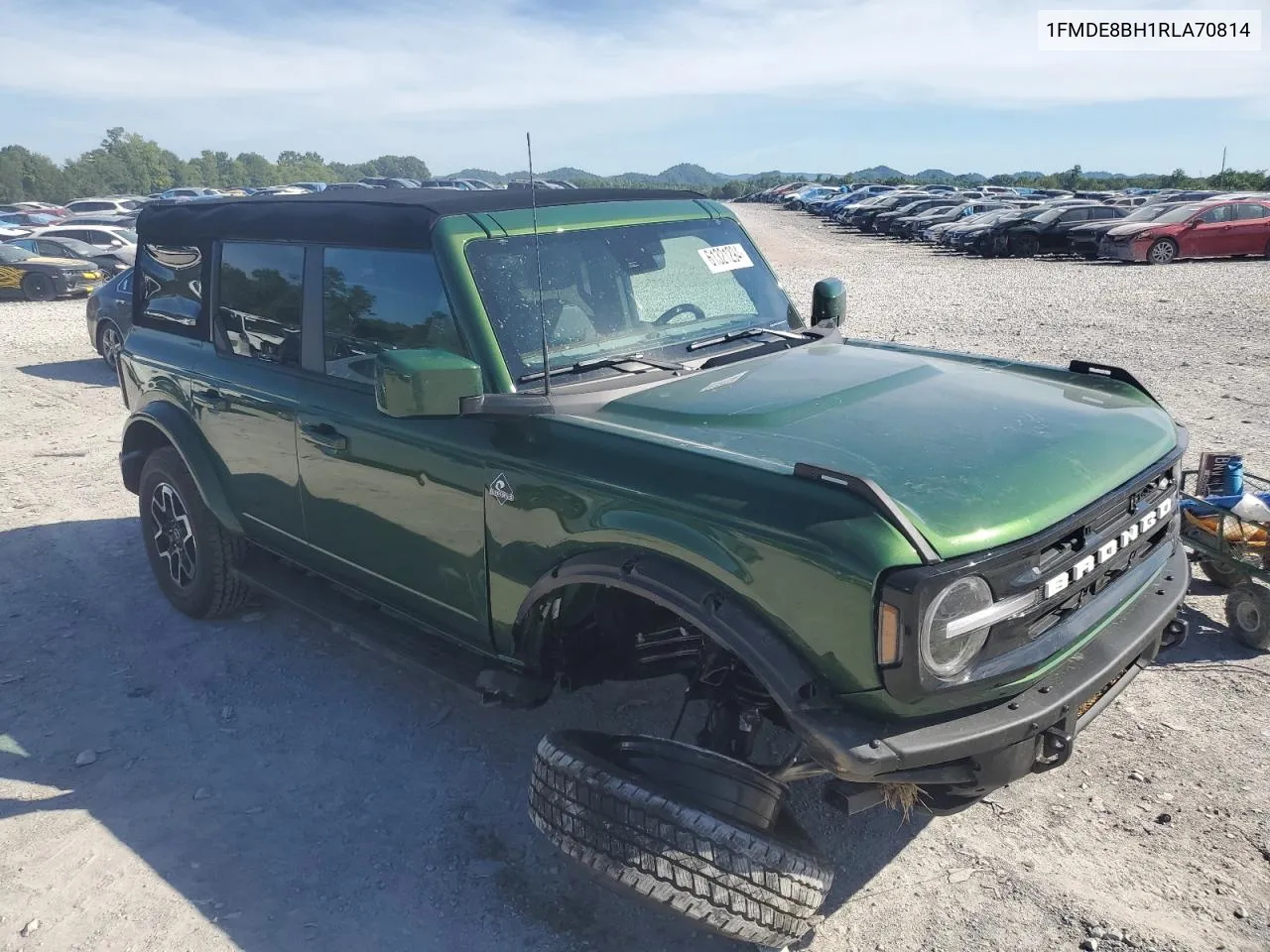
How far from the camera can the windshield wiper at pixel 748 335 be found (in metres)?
3.98

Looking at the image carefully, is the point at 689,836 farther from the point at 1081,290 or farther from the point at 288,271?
the point at 1081,290

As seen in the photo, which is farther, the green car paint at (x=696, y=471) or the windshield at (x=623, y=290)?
the windshield at (x=623, y=290)

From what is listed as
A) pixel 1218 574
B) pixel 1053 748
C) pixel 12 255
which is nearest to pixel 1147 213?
pixel 1218 574

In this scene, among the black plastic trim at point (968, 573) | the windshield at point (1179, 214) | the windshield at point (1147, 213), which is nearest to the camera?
the black plastic trim at point (968, 573)

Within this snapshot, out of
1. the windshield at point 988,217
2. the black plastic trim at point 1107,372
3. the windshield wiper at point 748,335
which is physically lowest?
the black plastic trim at point 1107,372

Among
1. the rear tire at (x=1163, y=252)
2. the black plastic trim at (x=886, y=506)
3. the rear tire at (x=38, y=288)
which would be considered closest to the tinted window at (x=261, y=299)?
the black plastic trim at (x=886, y=506)

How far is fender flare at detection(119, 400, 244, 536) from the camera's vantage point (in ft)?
15.9

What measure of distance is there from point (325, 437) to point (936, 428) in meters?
2.34

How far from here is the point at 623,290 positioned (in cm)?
393

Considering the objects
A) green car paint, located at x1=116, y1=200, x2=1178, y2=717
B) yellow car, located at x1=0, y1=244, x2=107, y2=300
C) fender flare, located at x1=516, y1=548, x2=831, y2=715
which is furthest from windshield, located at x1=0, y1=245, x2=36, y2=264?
fender flare, located at x1=516, y1=548, x2=831, y2=715

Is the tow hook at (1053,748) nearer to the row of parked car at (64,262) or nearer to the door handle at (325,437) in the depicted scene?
the door handle at (325,437)

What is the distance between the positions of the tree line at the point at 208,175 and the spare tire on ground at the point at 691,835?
174ft

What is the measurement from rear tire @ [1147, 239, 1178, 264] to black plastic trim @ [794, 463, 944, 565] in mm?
22432

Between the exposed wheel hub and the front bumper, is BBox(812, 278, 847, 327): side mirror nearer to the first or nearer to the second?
the exposed wheel hub
